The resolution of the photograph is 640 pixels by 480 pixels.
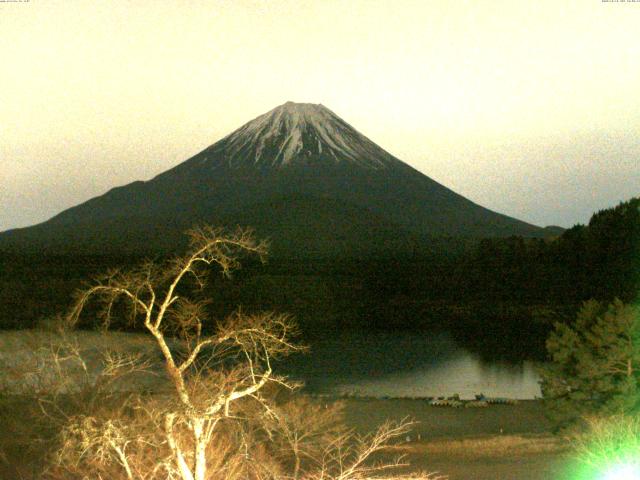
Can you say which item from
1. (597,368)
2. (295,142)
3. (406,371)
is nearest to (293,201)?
(295,142)

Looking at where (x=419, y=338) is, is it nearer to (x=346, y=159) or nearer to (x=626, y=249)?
(x=626, y=249)

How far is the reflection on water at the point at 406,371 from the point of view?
20.8 meters

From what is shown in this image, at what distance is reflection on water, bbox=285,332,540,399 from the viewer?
20.8 metres

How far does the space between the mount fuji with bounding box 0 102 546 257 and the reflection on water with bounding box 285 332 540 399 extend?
38.3 m

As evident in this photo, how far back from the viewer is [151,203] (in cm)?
8094

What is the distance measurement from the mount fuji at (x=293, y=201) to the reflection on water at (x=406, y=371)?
38348mm

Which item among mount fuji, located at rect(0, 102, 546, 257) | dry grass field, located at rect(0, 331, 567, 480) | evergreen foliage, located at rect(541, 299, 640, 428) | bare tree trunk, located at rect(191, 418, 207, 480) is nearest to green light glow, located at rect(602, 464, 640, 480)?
evergreen foliage, located at rect(541, 299, 640, 428)

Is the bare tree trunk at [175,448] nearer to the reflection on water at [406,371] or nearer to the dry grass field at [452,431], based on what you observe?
the dry grass field at [452,431]

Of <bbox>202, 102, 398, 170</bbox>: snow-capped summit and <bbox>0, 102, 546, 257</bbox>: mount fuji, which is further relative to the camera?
<bbox>202, 102, 398, 170</bbox>: snow-capped summit

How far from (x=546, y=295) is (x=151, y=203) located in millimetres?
48192

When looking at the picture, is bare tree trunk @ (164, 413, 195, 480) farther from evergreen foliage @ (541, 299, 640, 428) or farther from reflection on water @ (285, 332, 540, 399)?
reflection on water @ (285, 332, 540, 399)

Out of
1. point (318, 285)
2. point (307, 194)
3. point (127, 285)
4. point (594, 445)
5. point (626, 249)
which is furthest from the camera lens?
point (307, 194)

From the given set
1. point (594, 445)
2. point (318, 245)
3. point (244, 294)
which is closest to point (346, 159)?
point (318, 245)

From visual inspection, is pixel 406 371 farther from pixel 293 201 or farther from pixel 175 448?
pixel 293 201
